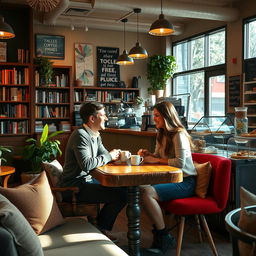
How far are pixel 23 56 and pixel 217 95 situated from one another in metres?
4.32

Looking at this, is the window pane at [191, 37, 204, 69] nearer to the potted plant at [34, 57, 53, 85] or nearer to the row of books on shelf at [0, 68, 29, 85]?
the potted plant at [34, 57, 53, 85]

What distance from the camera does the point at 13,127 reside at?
7566 mm

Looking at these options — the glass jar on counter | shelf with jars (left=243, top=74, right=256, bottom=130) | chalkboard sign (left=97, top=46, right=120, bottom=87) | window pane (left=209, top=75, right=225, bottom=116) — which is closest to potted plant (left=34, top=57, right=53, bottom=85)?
chalkboard sign (left=97, top=46, right=120, bottom=87)

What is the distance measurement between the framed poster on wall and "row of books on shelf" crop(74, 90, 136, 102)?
12.3 inches

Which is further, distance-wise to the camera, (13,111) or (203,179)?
(13,111)

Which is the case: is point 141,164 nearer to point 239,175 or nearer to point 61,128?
point 239,175

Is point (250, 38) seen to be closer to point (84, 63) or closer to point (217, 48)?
point (217, 48)

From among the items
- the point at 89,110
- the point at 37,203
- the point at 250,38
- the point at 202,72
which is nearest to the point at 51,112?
the point at 202,72

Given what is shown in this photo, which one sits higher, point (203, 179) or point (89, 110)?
point (89, 110)

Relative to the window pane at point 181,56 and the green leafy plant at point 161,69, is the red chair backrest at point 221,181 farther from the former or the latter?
the window pane at point 181,56

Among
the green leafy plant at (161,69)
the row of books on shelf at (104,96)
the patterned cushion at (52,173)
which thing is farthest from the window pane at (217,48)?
the patterned cushion at (52,173)

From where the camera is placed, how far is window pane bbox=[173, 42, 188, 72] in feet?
30.8

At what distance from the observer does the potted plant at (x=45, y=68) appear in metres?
7.86

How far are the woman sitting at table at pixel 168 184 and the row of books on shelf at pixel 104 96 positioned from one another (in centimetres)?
581
